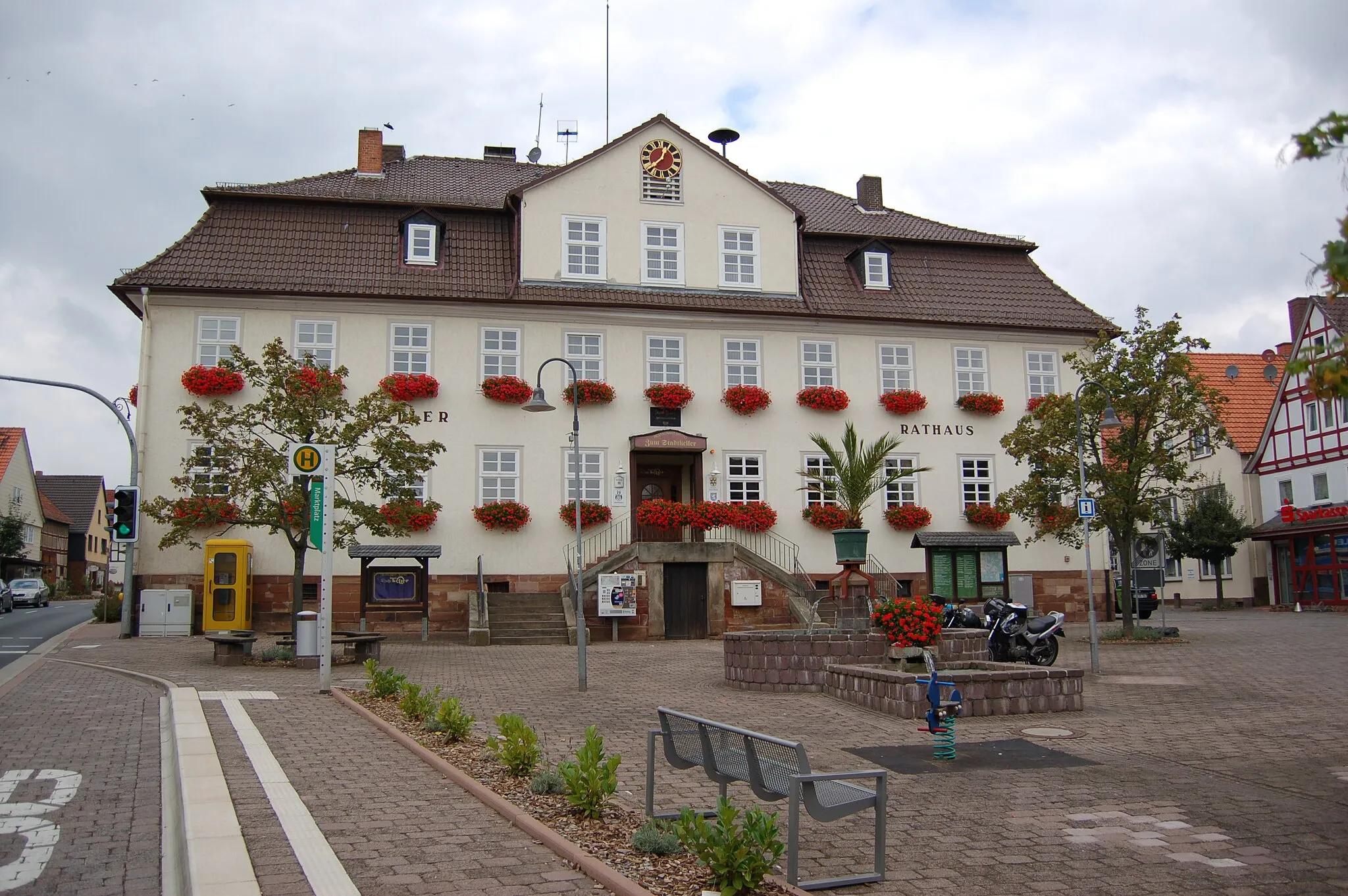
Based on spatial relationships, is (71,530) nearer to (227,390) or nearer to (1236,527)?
(227,390)

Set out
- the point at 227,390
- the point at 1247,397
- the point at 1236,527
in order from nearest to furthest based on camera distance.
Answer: the point at 227,390 → the point at 1236,527 → the point at 1247,397

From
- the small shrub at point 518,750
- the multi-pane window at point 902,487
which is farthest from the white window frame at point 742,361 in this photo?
the small shrub at point 518,750

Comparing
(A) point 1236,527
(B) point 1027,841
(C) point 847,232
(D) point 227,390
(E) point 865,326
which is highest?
(C) point 847,232

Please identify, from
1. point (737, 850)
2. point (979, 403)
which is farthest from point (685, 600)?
point (737, 850)

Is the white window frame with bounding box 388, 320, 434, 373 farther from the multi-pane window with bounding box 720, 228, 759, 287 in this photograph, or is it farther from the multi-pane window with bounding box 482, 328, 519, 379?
the multi-pane window with bounding box 720, 228, 759, 287

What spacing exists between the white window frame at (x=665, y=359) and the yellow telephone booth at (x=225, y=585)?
36.0 ft

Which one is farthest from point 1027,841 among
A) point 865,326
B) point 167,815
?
point 865,326

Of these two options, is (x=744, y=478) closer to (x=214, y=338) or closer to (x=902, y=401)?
(x=902, y=401)

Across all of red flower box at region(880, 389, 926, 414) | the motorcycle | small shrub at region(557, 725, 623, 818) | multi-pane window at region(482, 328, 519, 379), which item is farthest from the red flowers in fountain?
red flower box at region(880, 389, 926, 414)

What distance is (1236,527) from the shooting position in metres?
41.5

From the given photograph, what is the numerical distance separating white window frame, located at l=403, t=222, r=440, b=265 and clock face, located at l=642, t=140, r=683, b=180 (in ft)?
19.6

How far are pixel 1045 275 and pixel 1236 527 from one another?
1398cm

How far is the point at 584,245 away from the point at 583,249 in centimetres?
9

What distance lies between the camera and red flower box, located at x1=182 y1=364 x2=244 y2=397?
90.9 feet
